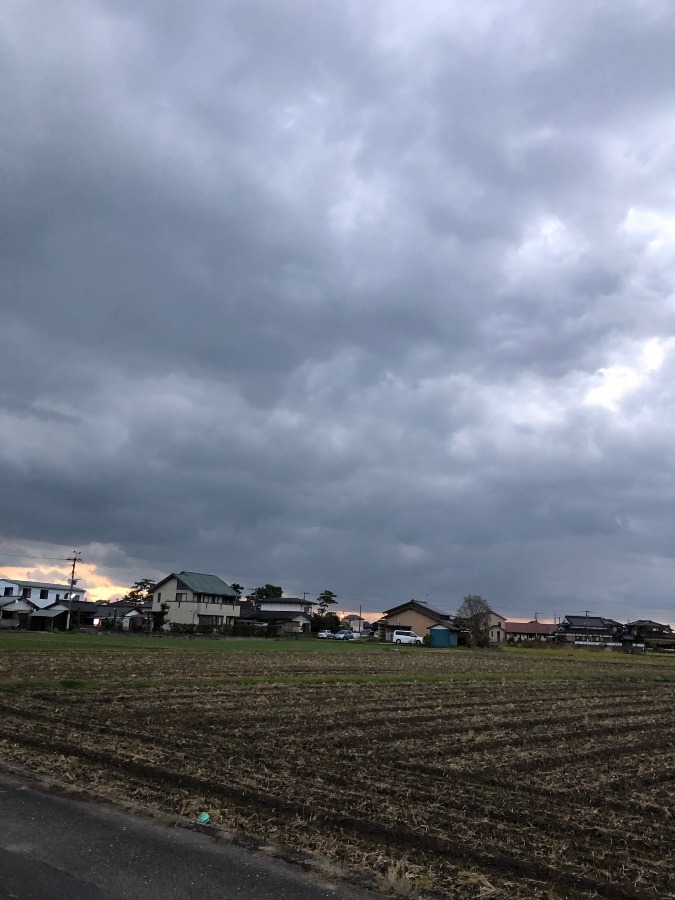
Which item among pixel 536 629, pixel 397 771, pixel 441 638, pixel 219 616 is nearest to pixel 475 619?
pixel 441 638

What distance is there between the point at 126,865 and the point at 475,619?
295 feet

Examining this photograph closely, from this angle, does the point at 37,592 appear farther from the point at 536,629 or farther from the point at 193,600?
the point at 536,629

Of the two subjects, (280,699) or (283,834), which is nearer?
(283,834)

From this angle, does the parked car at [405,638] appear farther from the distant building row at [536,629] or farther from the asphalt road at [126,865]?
the asphalt road at [126,865]

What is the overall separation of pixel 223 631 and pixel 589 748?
75.7 m

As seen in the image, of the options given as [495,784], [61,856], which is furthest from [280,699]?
[61,856]

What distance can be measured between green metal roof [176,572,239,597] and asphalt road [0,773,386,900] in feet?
302

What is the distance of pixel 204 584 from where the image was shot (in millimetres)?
99750

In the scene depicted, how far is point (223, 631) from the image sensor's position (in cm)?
8581

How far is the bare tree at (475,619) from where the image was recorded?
3420 inches

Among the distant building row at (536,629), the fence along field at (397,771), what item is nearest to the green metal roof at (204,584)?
the distant building row at (536,629)

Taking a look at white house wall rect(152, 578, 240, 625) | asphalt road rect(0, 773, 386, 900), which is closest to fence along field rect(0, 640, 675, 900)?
asphalt road rect(0, 773, 386, 900)

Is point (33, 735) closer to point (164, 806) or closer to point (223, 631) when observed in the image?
point (164, 806)

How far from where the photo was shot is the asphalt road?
574cm
